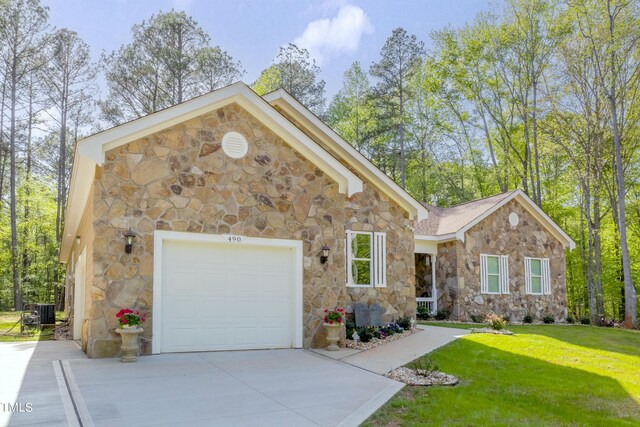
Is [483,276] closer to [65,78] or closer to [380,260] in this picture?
[380,260]

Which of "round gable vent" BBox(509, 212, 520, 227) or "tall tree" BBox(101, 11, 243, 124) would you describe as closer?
"round gable vent" BBox(509, 212, 520, 227)

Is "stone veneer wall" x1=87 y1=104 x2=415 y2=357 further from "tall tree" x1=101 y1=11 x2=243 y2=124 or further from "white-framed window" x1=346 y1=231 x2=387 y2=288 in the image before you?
"tall tree" x1=101 y1=11 x2=243 y2=124

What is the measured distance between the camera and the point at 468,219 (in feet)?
59.3

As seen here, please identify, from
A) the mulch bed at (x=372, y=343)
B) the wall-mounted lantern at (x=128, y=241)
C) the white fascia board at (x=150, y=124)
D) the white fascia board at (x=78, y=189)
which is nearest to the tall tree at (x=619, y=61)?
the mulch bed at (x=372, y=343)

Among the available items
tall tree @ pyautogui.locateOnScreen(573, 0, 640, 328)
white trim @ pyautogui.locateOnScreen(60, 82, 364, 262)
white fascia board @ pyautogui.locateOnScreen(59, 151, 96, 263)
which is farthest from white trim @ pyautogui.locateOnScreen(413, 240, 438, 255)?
white fascia board @ pyautogui.locateOnScreen(59, 151, 96, 263)

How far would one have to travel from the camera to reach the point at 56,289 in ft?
90.7

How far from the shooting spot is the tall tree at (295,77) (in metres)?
28.3

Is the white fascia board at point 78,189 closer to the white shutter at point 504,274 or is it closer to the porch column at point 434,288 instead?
the porch column at point 434,288

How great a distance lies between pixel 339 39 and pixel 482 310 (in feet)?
63.8

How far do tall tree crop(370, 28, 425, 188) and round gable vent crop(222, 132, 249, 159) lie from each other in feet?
67.2

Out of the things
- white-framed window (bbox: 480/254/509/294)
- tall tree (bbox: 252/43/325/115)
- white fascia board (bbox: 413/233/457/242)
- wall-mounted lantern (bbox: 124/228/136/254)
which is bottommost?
white-framed window (bbox: 480/254/509/294)

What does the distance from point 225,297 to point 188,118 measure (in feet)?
11.9

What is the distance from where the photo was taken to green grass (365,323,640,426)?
5.83m

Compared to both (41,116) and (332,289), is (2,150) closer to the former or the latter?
(41,116)
